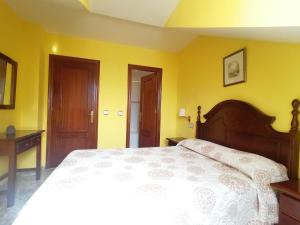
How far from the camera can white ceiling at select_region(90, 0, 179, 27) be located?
2.43m

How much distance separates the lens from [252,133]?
2.10 meters

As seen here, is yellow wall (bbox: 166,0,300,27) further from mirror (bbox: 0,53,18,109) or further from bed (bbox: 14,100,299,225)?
mirror (bbox: 0,53,18,109)

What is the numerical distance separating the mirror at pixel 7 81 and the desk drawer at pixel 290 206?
3.22 meters

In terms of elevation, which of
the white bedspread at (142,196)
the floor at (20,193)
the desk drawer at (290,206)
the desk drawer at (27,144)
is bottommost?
the floor at (20,193)

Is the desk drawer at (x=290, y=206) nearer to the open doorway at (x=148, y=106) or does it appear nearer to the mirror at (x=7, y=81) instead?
the open doorway at (x=148, y=106)

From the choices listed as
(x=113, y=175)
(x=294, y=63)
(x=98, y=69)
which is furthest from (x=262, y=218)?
(x=98, y=69)

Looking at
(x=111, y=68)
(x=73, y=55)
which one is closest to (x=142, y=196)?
(x=111, y=68)

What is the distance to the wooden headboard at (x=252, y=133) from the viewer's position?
5.54 ft

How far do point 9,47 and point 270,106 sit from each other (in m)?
3.38

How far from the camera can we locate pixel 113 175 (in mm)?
1524

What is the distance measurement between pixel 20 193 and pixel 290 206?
2900mm

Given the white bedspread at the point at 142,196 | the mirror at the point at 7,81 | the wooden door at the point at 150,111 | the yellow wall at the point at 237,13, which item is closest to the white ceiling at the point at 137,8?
the yellow wall at the point at 237,13

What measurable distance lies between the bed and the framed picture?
36 centimetres

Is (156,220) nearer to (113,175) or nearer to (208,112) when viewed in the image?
(113,175)
